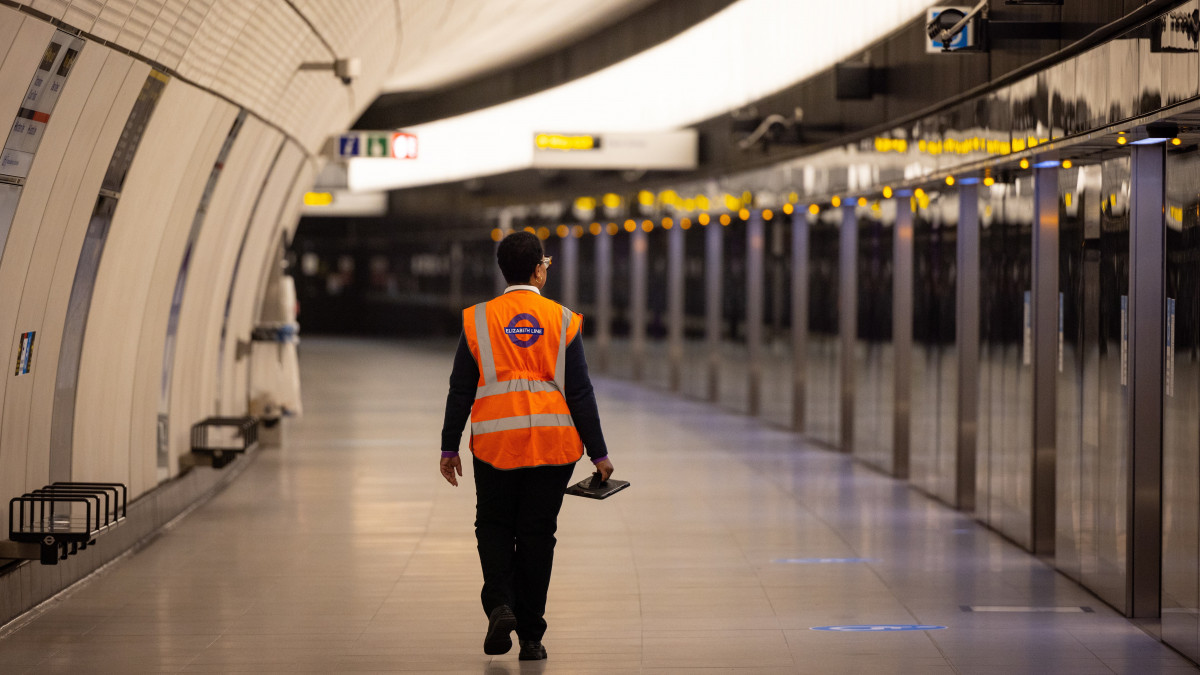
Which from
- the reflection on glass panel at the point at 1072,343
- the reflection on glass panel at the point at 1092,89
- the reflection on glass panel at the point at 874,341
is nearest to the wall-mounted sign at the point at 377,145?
the reflection on glass panel at the point at 874,341

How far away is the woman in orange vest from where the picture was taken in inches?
233

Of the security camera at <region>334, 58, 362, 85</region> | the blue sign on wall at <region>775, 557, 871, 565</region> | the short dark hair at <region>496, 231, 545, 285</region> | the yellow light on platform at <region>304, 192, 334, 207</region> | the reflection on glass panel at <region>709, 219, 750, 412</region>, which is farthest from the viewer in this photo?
the yellow light on platform at <region>304, 192, 334, 207</region>

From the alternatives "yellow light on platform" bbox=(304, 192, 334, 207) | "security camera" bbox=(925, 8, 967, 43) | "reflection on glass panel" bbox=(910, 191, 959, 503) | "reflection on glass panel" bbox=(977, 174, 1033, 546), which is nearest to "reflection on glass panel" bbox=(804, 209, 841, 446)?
"reflection on glass panel" bbox=(910, 191, 959, 503)

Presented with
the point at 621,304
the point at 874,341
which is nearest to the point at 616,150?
the point at 874,341

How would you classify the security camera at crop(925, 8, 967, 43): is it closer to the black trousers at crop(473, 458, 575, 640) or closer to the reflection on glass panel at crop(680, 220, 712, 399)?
the black trousers at crop(473, 458, 575, 640)

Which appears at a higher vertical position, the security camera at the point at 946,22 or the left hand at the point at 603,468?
the security camera at the point at 946,22

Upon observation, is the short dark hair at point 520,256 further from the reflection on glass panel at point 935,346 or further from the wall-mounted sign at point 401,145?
the wall-mounted sign at point 401,145

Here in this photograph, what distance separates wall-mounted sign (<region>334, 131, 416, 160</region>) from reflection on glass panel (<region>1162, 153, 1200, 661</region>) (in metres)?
9.07

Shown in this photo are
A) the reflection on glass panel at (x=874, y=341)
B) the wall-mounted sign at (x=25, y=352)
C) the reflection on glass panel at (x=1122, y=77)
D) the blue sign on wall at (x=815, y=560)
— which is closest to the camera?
the reflection on glass panel at (x=1122, y=77)

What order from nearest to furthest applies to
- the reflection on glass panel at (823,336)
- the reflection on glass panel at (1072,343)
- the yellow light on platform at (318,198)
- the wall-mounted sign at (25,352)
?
the wall-mounted sign at (25,352) → the reflection on glass panel at (1072,343) → the reflection on glass panel at (823,336) → the yellow light on platform at (318,198)

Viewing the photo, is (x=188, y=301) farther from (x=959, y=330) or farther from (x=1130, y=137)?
(x=1130, y=137)

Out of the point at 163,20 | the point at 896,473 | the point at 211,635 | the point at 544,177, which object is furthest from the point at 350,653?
the point at 544,177

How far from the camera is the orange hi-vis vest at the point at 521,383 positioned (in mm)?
5914

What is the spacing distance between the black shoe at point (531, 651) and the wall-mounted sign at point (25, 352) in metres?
2.49
